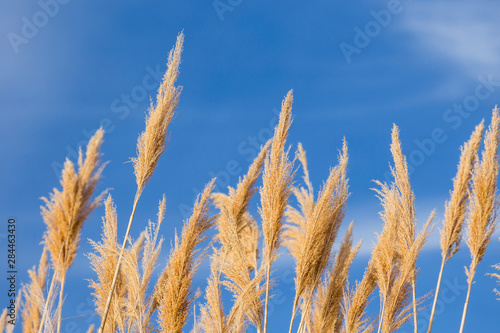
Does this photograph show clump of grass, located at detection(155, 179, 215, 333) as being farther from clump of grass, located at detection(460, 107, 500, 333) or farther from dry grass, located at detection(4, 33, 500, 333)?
clump of grass, located at detection(460, 107, 500, 333)

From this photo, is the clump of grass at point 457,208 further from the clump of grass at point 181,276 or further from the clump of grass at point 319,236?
the clump of grass at point 181,276

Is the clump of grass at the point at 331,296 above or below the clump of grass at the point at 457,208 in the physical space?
below

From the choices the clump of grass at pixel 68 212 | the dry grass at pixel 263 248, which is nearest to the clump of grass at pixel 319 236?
the dry grass at pixel 263 248

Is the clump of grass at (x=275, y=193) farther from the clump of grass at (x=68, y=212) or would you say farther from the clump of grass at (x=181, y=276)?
the clump of grass at (x=68, y=212)

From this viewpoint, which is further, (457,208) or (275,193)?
(457,208)

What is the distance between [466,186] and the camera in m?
5.42

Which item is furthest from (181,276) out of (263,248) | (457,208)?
(457,208)

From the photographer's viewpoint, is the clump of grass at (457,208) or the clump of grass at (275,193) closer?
the clump of grass at (275,193)

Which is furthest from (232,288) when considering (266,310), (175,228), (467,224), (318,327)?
(467,224)

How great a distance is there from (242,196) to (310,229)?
51.0 inches

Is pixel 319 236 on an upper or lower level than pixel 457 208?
lower

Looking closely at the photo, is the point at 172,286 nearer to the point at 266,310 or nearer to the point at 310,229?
the point at 266,310

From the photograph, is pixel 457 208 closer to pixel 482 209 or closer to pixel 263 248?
pixel 482 209

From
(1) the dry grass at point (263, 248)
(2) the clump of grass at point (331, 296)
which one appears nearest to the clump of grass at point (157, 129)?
(1) the dry grass at point (263, 248)
